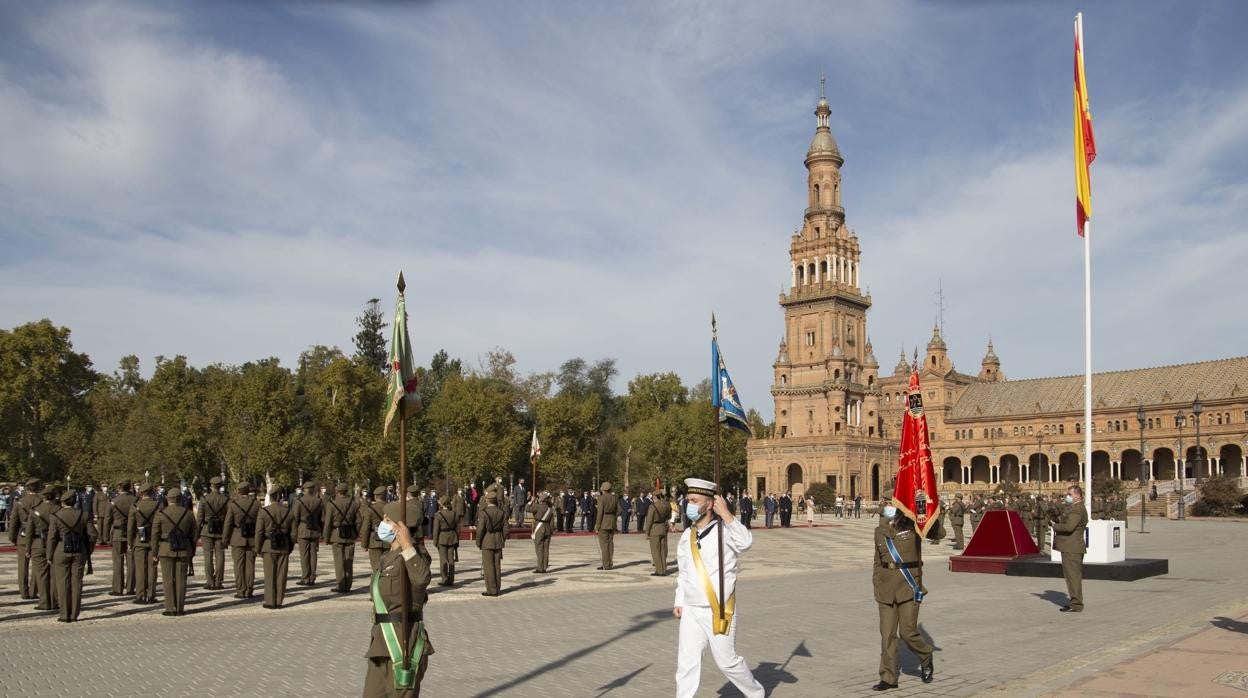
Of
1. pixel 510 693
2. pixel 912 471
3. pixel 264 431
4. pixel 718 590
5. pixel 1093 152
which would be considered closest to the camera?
pixel 718 590

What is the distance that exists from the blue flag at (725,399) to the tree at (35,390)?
6579 cm

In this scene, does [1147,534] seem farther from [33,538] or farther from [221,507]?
[33,538]

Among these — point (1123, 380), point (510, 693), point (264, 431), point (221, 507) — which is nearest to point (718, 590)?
point (510, 693)

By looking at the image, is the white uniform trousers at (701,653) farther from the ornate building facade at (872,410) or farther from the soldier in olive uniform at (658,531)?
the ornate building facade at (872,410)

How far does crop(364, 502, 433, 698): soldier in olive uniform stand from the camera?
24.1ft

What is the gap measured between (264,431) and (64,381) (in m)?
20.3

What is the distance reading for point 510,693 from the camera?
9.88 metres

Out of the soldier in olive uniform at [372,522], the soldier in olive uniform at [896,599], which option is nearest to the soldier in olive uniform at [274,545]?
the soldier in olive uniform at [372,522]

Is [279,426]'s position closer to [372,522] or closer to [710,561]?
[372,522]

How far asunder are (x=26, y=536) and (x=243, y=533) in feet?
11.4

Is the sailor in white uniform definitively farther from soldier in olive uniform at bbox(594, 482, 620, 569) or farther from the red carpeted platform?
the red carpeted platform

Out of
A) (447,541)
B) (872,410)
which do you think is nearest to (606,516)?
(447,541)

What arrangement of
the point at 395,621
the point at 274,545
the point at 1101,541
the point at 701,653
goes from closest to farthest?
the point at 395,621
the point at 701,653
the point at 274,545
the point at 1101,541

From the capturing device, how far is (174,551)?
15328 mm
